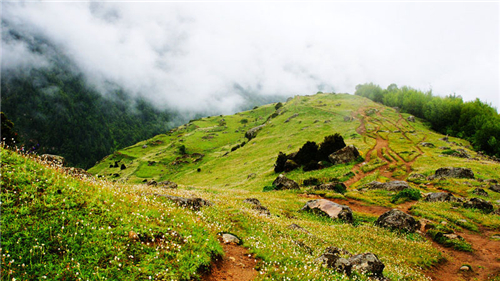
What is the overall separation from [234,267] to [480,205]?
3418 cm

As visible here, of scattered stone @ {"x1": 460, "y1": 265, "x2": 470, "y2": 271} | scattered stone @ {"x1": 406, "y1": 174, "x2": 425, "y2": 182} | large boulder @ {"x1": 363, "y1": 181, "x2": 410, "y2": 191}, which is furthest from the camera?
scattered stone @ {"x1": 406, "y1": 174, "x2": 425, "y2": 182}

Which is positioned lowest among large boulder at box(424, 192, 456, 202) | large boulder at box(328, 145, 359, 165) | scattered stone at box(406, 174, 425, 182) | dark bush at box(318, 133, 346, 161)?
large boulder at box(424, 192, 456, 202)

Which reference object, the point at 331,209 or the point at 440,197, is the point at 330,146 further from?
the point at 331,209

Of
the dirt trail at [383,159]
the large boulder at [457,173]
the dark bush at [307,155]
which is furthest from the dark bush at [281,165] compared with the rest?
the large boulder at [457,173]

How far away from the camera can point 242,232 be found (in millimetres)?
12141

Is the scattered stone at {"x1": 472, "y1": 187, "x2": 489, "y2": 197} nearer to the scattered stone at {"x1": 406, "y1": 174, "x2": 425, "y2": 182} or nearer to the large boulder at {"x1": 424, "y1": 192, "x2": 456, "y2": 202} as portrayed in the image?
the large boulder at {"x1": 424, "y1": 192, "x2": 456, "y2": 202}

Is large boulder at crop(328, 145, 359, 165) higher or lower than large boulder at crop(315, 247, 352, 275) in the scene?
higher

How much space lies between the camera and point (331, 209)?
82.9 ft

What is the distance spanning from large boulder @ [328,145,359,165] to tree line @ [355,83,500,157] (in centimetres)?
6698

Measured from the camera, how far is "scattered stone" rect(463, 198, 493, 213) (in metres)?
26.9

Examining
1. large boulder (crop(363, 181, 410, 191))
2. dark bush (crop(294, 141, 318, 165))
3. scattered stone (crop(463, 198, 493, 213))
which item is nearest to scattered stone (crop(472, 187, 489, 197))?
scattered stone (crop(463, 198, 493, 213))

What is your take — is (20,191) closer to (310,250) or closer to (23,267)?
(23,267)

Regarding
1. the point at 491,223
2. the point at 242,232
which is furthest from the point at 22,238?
the point at 491,223

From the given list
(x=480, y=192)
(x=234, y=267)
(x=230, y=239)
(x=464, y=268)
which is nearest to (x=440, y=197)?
(x=480, y=192)
